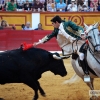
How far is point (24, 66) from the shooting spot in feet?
17.0

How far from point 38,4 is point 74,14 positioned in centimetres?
150

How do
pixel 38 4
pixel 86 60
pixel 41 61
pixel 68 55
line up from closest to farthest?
pixel 86 60
pixel 41 61
pixel 68 55
pixel 38 4

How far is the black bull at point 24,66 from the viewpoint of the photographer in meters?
5.11

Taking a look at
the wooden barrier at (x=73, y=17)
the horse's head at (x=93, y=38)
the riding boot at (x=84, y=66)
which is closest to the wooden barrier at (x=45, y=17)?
the wooden barrier at (x=73, y=17)

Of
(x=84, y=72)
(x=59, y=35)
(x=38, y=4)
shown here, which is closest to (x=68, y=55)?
(x=59, y=35)

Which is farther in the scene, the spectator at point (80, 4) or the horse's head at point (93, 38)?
the spectator at point (80, 4)

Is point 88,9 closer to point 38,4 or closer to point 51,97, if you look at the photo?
point 38,4

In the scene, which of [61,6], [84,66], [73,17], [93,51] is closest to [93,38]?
[93,51]

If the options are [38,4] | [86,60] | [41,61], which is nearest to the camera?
[86,60]

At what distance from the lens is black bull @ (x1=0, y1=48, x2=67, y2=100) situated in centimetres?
511

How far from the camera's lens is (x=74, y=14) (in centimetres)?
1334

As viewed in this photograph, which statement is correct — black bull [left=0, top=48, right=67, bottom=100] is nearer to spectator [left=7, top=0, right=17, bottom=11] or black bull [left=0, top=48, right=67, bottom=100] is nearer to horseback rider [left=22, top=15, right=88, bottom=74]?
horseback rider [left=22, top=15, right=88, bottom=74]

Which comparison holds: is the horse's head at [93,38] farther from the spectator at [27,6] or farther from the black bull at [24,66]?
the spectator at [27,6]

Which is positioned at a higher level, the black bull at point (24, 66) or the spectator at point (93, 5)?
the spectator at point (93, 5)
